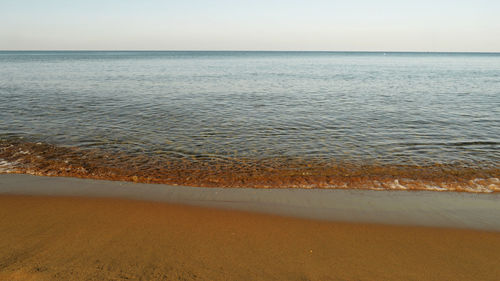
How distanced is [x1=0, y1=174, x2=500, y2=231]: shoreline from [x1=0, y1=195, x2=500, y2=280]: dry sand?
0.33 m

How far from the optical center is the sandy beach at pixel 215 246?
3967 mm

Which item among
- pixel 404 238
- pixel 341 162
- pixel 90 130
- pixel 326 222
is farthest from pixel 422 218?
pixel 90 130

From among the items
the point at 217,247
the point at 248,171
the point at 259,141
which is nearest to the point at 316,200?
the point at 248,171

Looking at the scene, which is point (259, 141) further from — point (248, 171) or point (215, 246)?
point (215, 246)

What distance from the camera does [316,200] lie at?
21.2ft

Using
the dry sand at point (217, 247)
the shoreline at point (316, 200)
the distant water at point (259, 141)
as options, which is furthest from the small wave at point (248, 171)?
the dry sand at point (217, 247)

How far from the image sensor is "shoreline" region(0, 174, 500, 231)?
5.65 metres

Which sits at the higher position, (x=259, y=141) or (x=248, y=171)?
(x=259, y=141)

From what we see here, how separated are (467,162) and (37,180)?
12334 millimetres

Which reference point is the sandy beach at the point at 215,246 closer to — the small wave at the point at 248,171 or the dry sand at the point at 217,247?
the dry sand at the point at 217,247

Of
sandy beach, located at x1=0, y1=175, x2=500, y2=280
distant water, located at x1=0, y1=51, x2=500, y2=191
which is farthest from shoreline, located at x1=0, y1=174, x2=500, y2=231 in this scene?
distant water, located at x1=0, y1=51, x2=500, y2=191

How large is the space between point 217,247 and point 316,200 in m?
2.82

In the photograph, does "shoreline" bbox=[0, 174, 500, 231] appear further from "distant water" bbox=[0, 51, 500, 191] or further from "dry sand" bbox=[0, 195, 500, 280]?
"distant water" bbox=[0, 51, 500, 191]

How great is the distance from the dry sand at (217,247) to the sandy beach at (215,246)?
0.05 ft
